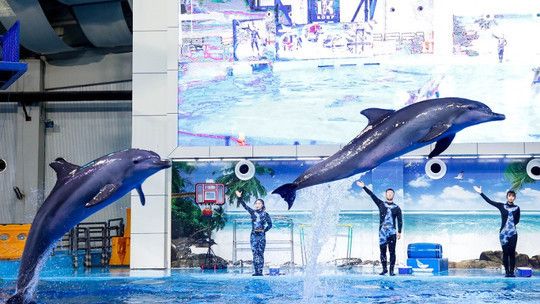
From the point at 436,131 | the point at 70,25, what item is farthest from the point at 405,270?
the point at 70,25

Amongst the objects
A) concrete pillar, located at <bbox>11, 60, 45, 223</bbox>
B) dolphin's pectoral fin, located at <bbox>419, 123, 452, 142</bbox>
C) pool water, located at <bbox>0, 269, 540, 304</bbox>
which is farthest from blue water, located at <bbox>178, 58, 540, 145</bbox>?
dolphin's pectoral fin, located at <bbox>419, 123, 452, 142</bbox>

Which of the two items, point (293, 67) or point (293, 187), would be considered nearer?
point (293, 187)

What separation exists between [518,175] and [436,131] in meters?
9.49

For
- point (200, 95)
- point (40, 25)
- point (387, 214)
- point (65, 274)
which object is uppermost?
point (40, 25)

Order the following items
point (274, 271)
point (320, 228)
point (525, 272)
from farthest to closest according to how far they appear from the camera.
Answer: point (274, 271)
point (525, 272)
point (320, 228)

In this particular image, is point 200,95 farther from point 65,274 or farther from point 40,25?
point 40,25

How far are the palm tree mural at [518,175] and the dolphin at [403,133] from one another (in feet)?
29.6

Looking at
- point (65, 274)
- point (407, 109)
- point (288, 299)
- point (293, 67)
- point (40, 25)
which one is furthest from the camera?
point (40, 25)

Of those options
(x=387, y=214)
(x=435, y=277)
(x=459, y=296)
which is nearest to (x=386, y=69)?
(x=387, y=214)

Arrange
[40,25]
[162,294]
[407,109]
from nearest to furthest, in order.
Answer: [407,109] → [162,294] → [40,25]

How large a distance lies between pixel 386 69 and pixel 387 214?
8.09 ft

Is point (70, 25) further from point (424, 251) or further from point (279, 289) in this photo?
point (279, 289)

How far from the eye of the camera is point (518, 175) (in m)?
14.6

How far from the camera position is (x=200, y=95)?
14.8 meters
